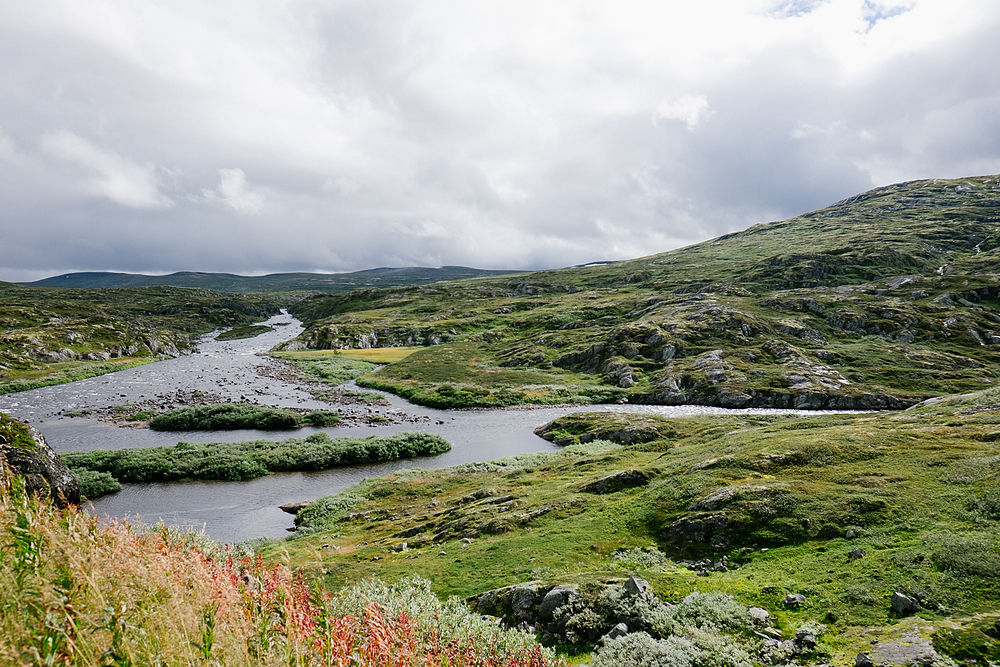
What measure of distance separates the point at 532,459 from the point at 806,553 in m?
34.1

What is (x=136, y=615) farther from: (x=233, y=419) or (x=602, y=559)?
(x=233, y=419)

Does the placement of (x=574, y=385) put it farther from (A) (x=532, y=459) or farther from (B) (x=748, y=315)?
(B) (x=748, y=315)

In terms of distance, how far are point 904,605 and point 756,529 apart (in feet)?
27.8

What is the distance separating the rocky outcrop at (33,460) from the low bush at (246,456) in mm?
15184

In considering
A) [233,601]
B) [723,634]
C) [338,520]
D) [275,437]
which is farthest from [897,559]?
[275,437]

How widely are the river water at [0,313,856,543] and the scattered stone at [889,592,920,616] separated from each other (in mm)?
21191

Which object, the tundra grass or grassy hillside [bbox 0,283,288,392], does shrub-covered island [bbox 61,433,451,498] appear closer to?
the tundra grass

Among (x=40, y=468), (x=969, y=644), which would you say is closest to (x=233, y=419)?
(x=40, y=468)

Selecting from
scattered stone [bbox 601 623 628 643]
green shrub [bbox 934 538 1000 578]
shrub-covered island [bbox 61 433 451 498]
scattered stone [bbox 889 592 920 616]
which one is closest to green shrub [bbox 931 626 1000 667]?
scattered stone [bbox 889 592 920 616]

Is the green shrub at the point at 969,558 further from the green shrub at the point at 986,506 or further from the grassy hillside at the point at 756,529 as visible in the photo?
the green shrub at the point at 986,506

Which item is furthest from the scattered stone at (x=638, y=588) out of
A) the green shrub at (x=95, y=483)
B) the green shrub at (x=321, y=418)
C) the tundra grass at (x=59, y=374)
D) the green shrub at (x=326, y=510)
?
the tundra grass at (x=59, y=374)

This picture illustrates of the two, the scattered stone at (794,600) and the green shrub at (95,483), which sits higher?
the scattered stone at (794,600)

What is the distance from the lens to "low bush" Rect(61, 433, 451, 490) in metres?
44.0

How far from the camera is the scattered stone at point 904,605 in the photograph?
13.6 m
